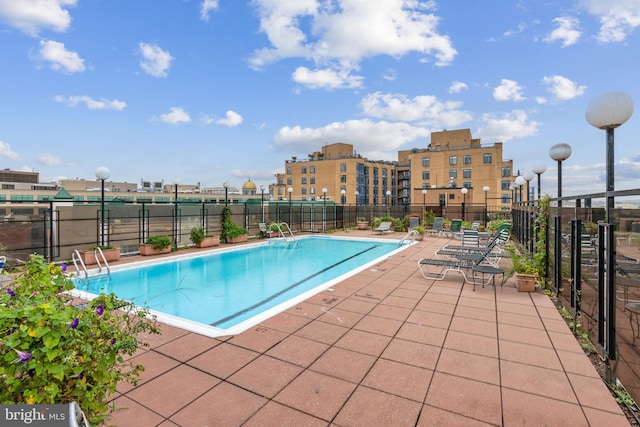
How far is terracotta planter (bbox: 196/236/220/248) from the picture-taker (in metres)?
13.0

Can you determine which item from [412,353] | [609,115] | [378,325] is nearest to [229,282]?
[378,325]

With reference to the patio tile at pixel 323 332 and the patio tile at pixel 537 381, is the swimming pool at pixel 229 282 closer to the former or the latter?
the patio tile at pixel 323 332

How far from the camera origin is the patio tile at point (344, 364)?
3.13 metres

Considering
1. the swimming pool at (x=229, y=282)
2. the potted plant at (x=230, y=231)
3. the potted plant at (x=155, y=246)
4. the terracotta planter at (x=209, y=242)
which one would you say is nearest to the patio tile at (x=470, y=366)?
the swimming pool at (x=229, y=282)

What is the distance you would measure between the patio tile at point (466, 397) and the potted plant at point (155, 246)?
10.6 meters

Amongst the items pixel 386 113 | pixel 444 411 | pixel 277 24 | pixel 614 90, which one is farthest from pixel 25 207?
pixel 386 113

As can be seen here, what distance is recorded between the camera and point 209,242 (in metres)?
13.3

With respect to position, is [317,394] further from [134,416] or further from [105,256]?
[105,256]

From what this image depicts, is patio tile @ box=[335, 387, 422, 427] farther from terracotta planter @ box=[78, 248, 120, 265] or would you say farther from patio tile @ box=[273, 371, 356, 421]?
terracotta planter @ box=[78, 248, 120, 265]

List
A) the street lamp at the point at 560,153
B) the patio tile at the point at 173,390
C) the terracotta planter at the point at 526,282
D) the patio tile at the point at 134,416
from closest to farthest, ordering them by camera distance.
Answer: the patio tile at the point at 134,416, the patio tile at the point at 173,390, the street lamp at the point at 560,153, the terracotta planter at the point at 526,282

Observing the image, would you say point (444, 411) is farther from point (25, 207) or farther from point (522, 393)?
point (25, 207)

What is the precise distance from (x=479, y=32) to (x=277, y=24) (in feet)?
22.2

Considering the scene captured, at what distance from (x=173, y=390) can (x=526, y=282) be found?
6.12 metres

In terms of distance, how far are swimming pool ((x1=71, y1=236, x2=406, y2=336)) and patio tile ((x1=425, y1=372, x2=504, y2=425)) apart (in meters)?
2.45
